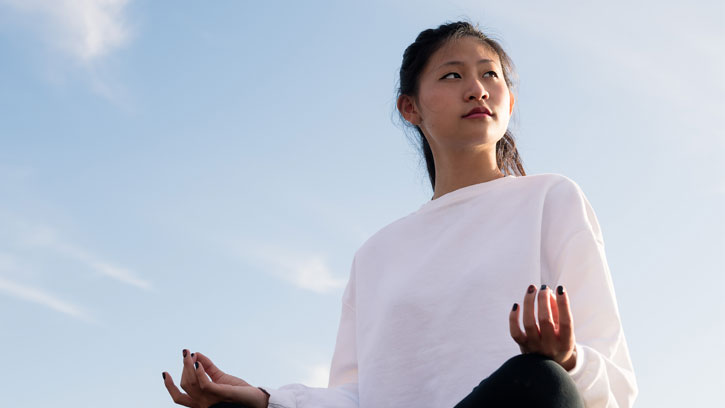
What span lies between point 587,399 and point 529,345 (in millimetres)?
280

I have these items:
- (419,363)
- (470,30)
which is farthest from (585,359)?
(470,30)

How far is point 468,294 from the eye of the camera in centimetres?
338

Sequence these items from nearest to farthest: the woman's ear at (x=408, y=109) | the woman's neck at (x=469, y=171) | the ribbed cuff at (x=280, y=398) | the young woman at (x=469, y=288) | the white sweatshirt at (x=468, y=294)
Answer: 1. the young woman at (x=469, y=288)
2. the white sweatshirt at (x=468, y=294)
3. the ribbed cuff at (x=280, y=398)
4. the woman's neck at (x=469, y=171)
5. the woman's ear at (x=408, y=109)

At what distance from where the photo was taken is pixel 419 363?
11.3 ft

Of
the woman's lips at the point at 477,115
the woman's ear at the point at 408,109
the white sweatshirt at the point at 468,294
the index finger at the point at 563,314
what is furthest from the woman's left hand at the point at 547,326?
the woman's ear at the point at 408,109

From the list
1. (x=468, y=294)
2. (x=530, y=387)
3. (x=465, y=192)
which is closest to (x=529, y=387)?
(x=530, y=387)

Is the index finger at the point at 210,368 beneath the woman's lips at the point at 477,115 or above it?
beneath

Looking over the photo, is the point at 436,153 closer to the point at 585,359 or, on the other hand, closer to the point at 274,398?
the point at 274,398

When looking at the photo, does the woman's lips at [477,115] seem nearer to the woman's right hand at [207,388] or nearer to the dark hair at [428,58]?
the dark hair at [428,58]

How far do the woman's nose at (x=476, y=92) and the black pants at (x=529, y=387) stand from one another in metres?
1.79

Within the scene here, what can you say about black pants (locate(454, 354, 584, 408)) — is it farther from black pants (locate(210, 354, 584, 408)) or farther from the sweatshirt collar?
the sweatshirt collar

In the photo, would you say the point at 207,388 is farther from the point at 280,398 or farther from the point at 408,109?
the point at 408,109

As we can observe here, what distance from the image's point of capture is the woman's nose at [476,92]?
12.7 feet

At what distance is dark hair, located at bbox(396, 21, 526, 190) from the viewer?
4.29 m
